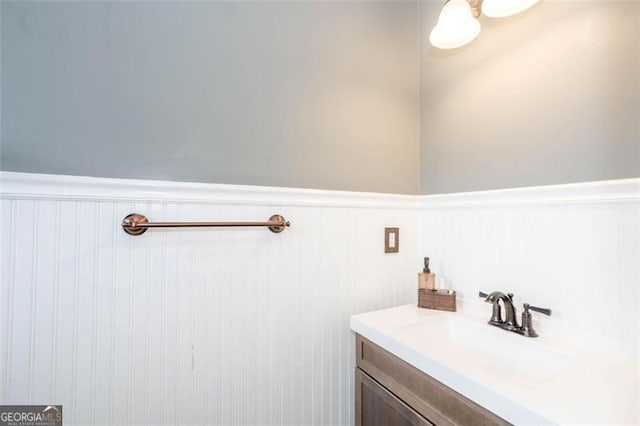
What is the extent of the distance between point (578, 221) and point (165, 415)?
4.52 ft

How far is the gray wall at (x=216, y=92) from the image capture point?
750 mm

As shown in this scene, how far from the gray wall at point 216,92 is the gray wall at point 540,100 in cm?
19

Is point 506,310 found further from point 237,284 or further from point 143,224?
point 143,224

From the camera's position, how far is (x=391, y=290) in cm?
128

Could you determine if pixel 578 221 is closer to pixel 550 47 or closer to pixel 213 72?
pixel 550 47

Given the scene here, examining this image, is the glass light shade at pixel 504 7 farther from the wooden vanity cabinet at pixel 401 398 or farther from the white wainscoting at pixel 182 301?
the wooden vanity cabinet at pixel 401 398

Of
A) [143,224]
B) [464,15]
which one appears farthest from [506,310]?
[143,224]

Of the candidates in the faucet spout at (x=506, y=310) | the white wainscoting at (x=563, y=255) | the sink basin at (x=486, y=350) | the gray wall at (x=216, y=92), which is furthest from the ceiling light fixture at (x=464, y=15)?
the sink basin at (x=486, y=350)

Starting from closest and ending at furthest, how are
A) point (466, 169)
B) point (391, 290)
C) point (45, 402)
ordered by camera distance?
point (45, 402)
point (466, 169)
point (391, 290)

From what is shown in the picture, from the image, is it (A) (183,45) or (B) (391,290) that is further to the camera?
(B) (391,290)

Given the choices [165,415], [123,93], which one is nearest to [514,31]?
[123,93]

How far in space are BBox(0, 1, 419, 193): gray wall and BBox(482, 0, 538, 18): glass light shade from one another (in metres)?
0.42

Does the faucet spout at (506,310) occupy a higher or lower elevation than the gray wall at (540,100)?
lower

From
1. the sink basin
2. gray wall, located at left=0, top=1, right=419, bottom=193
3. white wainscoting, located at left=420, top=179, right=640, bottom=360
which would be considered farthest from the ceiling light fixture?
the sink basin
